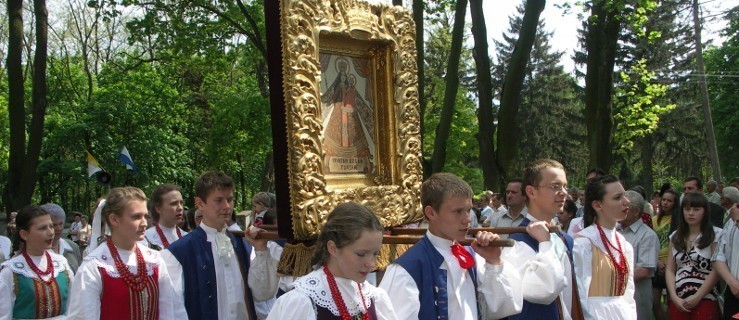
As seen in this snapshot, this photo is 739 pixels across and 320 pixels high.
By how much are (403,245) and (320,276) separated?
166 centimetres

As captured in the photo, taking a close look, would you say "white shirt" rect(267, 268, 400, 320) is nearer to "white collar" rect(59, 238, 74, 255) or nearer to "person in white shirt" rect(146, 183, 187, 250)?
"person in white shirt" rect(146, 183, 187, 250)

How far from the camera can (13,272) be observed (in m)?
6.45

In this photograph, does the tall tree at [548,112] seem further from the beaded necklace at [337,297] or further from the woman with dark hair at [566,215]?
the beaded necklace at [337,297]

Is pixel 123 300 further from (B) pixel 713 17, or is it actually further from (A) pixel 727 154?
(A) pixel 727 154

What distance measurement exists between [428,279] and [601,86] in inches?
570

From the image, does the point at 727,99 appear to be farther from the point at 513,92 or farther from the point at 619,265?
the point at 619,265

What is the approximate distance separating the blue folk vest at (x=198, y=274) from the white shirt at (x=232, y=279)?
0.12 feet

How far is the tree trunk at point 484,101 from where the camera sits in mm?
16922

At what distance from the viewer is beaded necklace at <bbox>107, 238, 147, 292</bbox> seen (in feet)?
17.6

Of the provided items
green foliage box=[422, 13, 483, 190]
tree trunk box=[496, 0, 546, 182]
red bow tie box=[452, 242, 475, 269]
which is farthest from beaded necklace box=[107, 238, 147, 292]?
green foliage box=[422, 13, 483, 190]

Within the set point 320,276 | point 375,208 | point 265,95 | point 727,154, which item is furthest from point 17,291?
point 727,154

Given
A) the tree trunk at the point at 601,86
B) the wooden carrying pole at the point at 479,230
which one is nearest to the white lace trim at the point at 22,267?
the wooden carrying pole at the point at 479,230

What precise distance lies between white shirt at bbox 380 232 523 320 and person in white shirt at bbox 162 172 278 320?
140 cm

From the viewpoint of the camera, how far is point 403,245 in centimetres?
559
